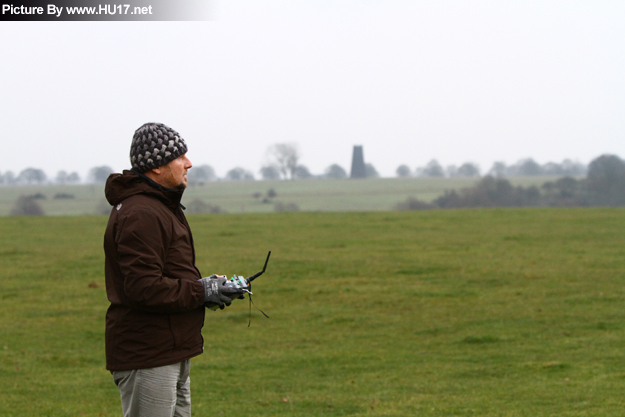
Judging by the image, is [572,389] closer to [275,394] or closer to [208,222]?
[275,394]

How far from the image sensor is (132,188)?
4160 mm

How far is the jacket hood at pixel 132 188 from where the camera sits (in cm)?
414

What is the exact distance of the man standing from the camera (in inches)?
154

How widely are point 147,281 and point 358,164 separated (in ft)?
379

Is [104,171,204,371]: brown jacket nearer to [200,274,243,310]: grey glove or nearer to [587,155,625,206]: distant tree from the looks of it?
[200,274,243,310]: grey glove

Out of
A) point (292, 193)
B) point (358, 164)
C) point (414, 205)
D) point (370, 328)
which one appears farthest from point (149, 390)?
point (358, 164)

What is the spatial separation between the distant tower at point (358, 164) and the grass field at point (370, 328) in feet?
283

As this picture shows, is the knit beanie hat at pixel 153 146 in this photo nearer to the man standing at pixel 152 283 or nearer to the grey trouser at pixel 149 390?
Answer: the man standing at pixel 152 283

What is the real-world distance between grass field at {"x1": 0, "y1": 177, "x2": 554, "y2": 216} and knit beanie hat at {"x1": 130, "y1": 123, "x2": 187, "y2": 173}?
68.1 metres

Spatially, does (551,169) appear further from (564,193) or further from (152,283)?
(152,283)

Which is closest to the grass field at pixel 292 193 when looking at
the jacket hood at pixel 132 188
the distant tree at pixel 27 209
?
the distant tree at pixel 27 209

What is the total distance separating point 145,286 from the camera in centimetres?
386

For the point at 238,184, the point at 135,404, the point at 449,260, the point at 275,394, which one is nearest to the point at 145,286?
the point at 135,404

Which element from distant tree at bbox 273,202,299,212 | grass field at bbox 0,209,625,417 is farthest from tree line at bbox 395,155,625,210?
grass field at bbox 0,209,625,417
